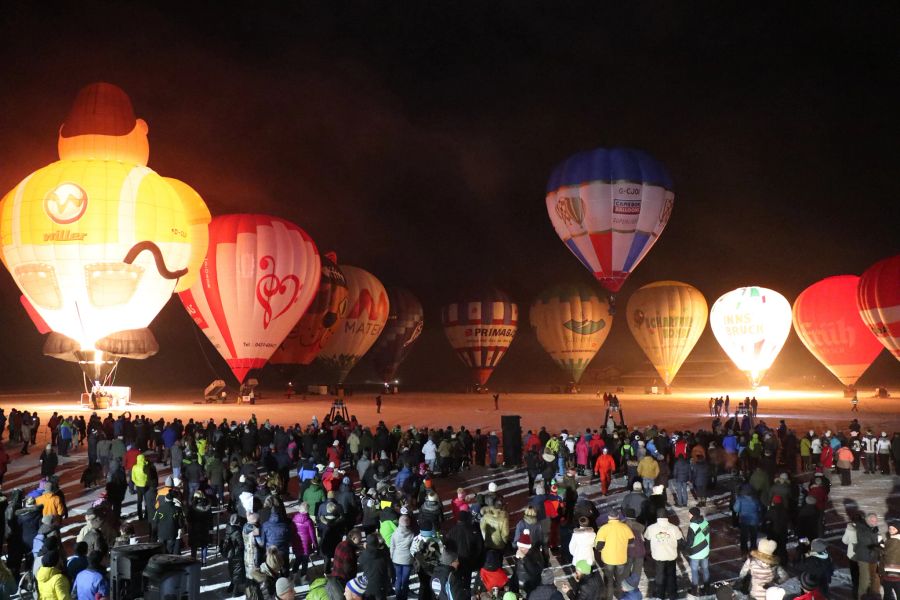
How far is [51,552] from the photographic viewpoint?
5.76 metres

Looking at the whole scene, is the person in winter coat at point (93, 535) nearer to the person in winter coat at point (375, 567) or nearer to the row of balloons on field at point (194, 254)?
the person in winter coat at point (375, 567)

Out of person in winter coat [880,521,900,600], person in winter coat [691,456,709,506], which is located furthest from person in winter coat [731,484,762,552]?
person in winter coat [691,456,709,506]

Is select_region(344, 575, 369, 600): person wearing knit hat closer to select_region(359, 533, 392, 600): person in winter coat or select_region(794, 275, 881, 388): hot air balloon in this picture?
select_region(359, 533, 392, 600): person in winter coat

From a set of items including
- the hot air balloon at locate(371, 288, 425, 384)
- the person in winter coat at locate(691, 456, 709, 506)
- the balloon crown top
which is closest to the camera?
the person in winter coat at locate(691, 456, 709, 506)

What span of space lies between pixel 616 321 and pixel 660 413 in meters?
59.3

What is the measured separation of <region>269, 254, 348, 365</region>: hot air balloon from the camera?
40688 millimetres

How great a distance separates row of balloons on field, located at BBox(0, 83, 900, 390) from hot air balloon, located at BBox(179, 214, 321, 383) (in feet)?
0.17

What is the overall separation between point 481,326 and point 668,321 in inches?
467

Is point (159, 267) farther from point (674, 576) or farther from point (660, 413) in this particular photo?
point (674, 576)

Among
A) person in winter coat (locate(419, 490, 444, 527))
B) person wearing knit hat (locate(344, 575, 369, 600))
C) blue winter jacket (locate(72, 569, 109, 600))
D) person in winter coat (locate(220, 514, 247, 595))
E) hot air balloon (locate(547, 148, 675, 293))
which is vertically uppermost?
hot air balloon (locate(547, 148, 675, 293))

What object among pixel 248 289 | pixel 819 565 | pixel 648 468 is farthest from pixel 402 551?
pixel 248 289

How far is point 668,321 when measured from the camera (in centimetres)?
4603

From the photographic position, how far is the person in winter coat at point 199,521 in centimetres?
846

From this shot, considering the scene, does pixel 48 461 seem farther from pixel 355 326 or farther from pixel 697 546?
pixel 355 326
